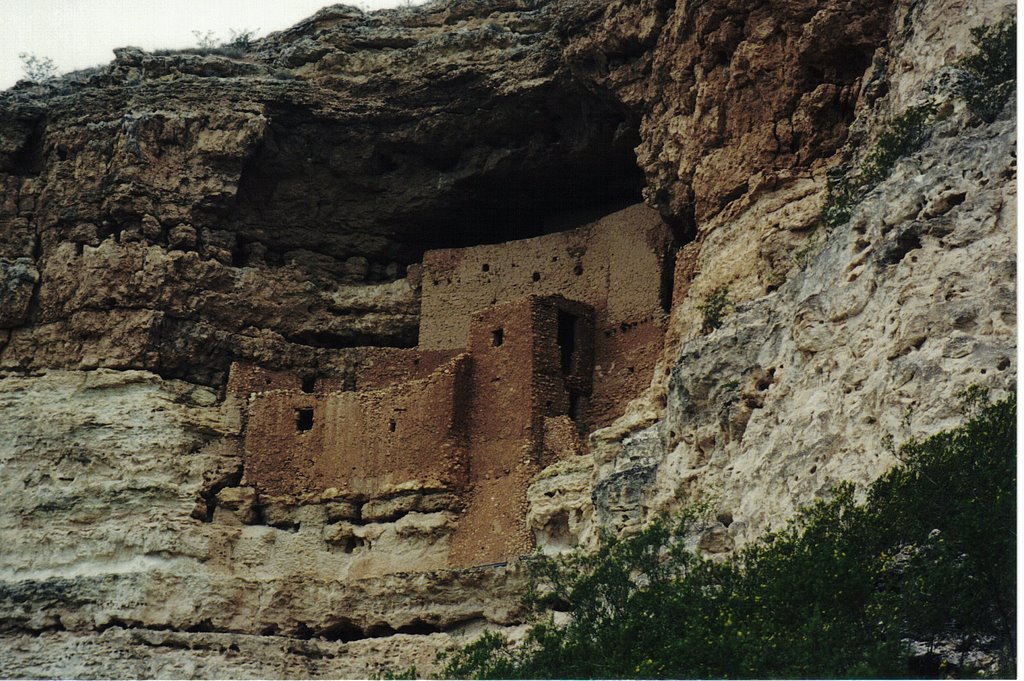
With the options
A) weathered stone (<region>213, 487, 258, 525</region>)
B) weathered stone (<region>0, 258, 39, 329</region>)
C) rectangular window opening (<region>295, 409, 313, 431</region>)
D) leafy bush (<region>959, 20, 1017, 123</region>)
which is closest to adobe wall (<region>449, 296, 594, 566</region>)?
rectangular window opening (<region>295, 409, 313, 431</region>)

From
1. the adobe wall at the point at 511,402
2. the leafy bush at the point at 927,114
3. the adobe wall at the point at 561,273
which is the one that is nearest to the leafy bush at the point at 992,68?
the leafy bush at the point at 927,114

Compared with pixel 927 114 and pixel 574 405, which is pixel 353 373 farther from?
pixel 927 114

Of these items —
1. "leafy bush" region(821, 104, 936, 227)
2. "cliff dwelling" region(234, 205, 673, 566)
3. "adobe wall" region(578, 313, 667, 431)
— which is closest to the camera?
"leafy bush" region(821, 104, 936, 227)

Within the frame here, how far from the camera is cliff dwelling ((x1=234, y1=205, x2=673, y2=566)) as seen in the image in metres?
28.6

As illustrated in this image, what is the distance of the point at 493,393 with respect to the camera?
29312 mm

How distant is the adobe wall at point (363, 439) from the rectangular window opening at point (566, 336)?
1.49 m

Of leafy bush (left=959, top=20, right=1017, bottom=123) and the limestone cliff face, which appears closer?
the limestone cliff face

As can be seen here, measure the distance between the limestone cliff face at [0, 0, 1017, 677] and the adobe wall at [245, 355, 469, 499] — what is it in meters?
0.49

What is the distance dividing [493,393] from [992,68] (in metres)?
10.2

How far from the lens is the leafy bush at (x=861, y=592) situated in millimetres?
16938

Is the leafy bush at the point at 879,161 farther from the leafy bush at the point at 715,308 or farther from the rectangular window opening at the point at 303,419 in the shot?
the rectangular window opening at the point at 303,419

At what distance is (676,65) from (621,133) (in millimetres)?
3432

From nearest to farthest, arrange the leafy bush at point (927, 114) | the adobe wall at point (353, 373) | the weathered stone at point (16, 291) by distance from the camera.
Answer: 1. the leafy bush at point (927, 114)
2. the adobe wall at point (353, 373)
3. the weathered stone at point (16, 291)

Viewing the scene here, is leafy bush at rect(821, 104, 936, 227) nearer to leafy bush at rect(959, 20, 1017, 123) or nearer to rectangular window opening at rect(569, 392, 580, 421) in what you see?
leafy bush at rect(959, 20, 1017, 123)
